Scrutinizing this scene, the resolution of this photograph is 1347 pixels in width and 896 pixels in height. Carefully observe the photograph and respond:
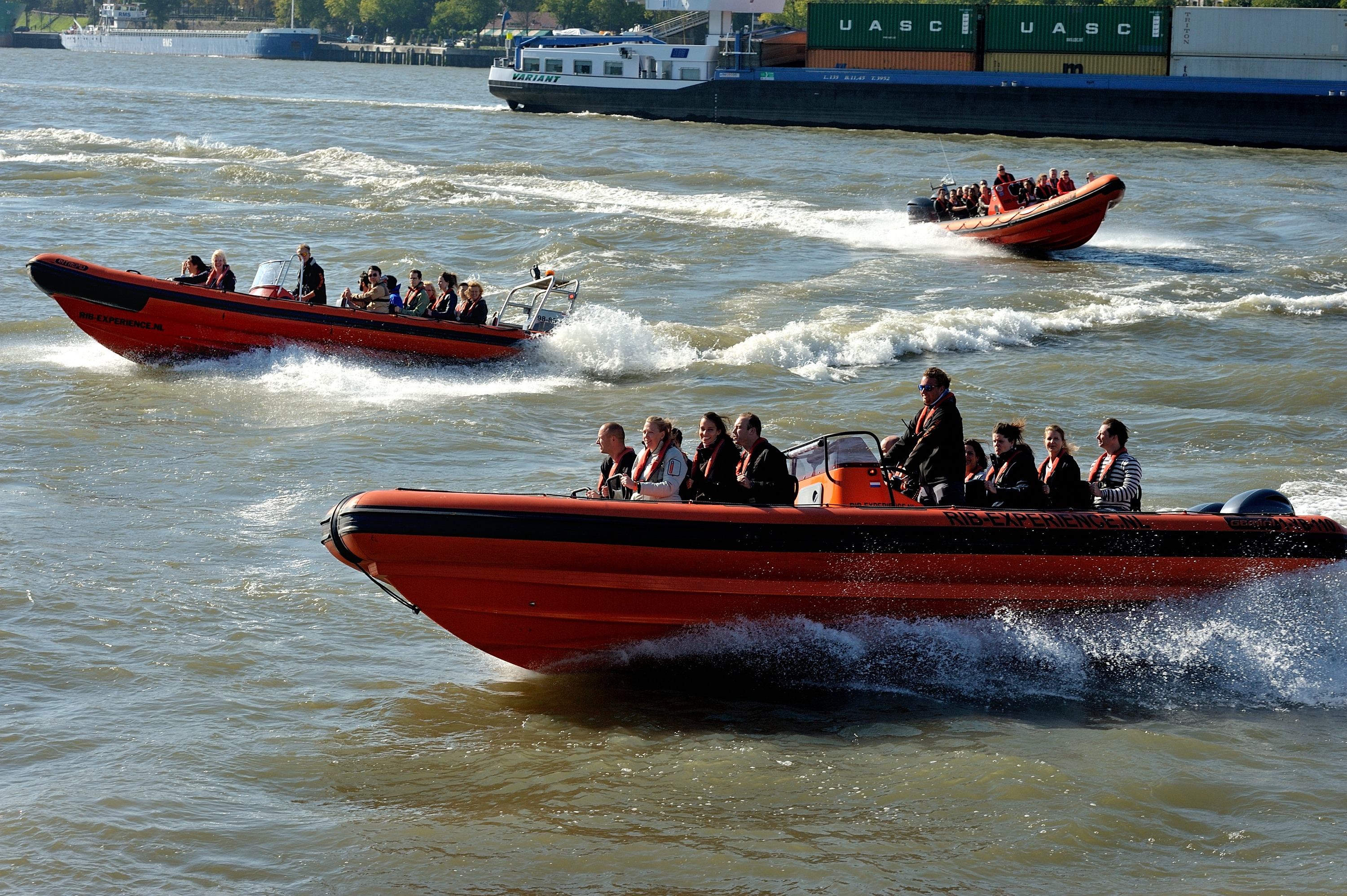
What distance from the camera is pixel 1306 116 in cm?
4638

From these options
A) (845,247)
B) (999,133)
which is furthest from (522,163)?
(999,133)

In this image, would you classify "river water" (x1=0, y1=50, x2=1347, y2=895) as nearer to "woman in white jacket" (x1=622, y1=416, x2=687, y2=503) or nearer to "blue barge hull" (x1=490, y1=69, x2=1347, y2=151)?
"woman in white jacket" (x1=622, y1=416, x2=687, y2=503)

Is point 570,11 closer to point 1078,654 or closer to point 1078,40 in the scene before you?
point 1078,40

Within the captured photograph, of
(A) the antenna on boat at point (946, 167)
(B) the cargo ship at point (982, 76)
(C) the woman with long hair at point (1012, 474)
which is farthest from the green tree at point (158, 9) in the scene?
(C) the woman with long hair at point (1012, 474)

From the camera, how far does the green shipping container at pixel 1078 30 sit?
50.2 metres

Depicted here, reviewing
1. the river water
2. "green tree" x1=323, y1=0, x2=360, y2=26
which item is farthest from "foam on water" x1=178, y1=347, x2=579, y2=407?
"green tree" x1=323, y1=0, x2=360, y2=26

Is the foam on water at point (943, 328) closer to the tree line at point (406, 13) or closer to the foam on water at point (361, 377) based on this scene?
the foam on water at point (361, 377)

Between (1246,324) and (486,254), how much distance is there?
40.9 ft

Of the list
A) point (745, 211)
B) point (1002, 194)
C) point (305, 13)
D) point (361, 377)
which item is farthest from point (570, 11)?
point (361, 377)

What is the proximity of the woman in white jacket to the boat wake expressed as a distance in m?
0.82

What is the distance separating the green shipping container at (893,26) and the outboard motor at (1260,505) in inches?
1899

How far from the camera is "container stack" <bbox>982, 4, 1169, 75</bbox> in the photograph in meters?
50.2

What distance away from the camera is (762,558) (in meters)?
7.07

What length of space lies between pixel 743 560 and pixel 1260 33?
163 ft
